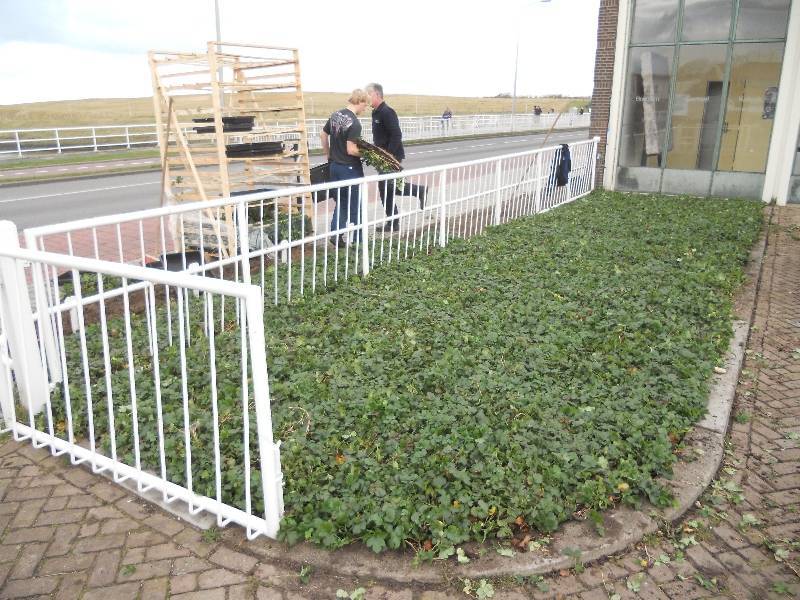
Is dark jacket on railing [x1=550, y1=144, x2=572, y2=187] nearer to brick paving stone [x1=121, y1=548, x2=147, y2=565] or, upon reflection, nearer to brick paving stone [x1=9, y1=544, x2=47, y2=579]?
brick paving stone [x1=121, y1=548, x2=147, y2=565]

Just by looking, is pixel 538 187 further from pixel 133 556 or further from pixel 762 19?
pixel 133 556

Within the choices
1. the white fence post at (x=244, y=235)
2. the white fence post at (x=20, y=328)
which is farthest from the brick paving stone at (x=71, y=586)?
the white fence post at (x=244, y=235)

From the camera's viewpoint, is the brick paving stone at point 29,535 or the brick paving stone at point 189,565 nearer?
the brick paving stone at point 189,565

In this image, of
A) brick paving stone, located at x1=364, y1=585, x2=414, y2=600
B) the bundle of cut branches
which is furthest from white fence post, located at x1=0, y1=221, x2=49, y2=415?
the bundle of cut branches

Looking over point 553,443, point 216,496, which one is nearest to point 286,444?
point 216,496

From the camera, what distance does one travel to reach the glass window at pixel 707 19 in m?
12.8

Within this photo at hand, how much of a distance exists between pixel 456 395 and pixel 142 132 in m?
29.6

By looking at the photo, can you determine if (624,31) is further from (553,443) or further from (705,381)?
(553,443)

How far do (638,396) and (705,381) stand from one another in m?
0.72

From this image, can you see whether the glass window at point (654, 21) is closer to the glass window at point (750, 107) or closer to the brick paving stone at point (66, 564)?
the glass window at point (750, 107)

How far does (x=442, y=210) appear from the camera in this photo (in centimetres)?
827

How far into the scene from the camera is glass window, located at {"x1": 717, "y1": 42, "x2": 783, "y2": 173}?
12.7 m

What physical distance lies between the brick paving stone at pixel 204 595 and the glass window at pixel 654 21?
14317mm

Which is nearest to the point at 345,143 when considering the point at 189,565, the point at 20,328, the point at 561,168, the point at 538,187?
the point at 538,187
